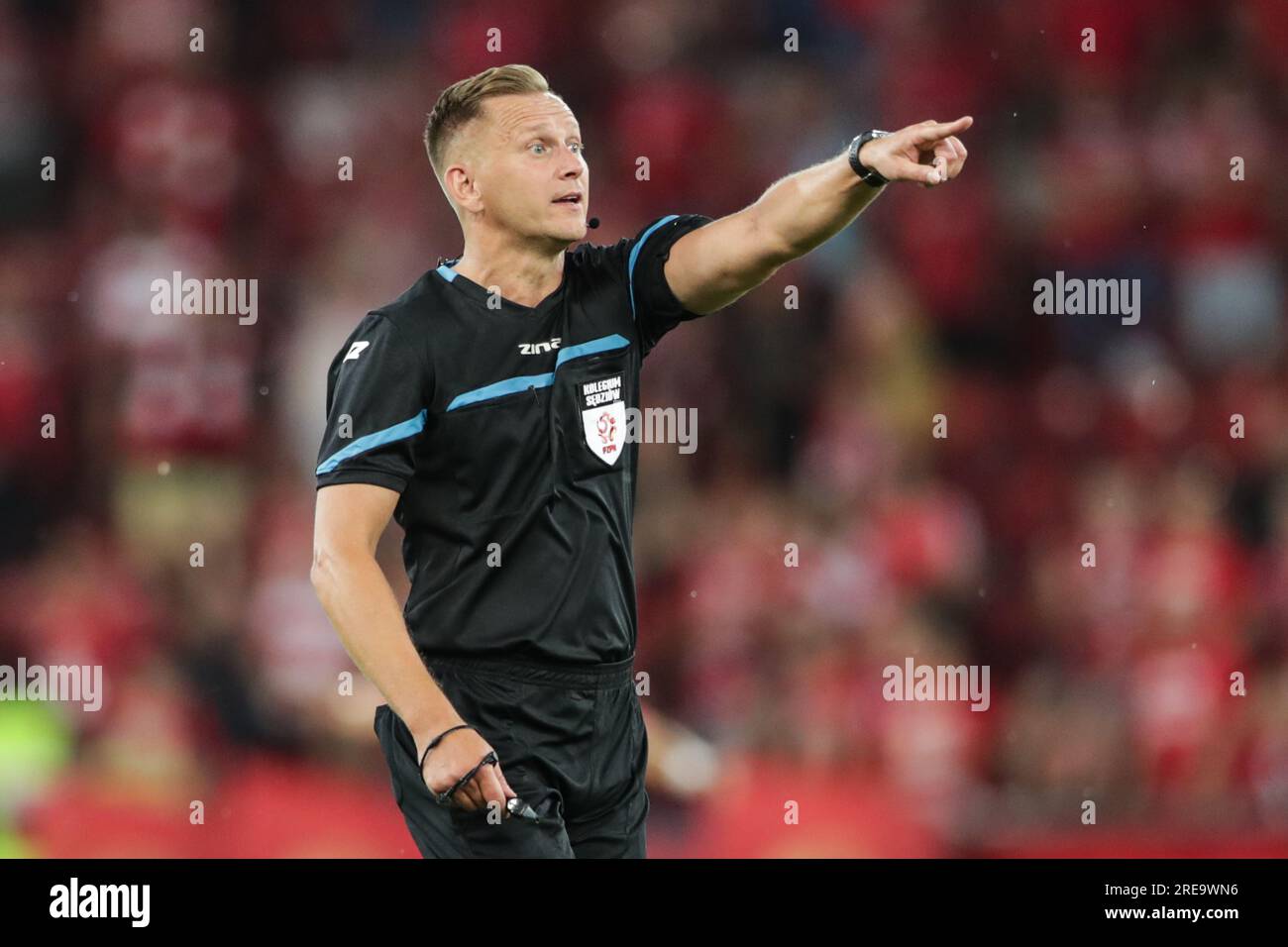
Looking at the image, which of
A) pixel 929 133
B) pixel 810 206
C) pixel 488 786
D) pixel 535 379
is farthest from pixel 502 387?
pixel 929 133

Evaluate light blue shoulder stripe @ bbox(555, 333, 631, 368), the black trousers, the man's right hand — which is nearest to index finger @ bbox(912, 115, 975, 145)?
light blue shoulder stripe @ bbox(555, 333, 631, 368)

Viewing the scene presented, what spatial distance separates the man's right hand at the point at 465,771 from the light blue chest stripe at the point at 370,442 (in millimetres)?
616

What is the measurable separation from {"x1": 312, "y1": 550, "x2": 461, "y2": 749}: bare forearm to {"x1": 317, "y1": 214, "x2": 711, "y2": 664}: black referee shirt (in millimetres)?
Answer: 217

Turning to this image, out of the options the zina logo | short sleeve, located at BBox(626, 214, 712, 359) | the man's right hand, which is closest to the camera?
the man's right hand

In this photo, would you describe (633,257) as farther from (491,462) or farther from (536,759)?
(536,759)

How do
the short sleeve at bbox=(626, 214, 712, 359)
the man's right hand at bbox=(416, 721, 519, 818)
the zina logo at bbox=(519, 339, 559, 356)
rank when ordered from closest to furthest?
1. the man's right hand at bbox=(416, 721, 519, 818)
2. the zina logo at bbox=(519, 339, 559, 356)
3. the short sleeve at bbox=(626, 214, 712, 359)

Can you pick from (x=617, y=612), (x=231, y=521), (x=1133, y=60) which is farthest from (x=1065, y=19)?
(x=617, y=612)

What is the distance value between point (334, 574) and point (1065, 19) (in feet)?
24.8

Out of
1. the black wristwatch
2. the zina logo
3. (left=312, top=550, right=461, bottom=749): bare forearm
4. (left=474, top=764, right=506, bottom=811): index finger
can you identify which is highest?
the black wristwatch

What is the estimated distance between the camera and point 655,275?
Result: 4.29m

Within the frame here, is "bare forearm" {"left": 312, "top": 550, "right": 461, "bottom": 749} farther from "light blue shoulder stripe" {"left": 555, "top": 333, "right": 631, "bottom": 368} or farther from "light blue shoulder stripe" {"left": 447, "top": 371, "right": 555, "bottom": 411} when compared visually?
"light blue shoulder stripe" {"left": 555, "top": 333, "right": 631, "bottom": 368}

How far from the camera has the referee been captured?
3.95 meters

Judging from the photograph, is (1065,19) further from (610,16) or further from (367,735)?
(367,735)

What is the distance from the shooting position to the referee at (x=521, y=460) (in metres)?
3.95
